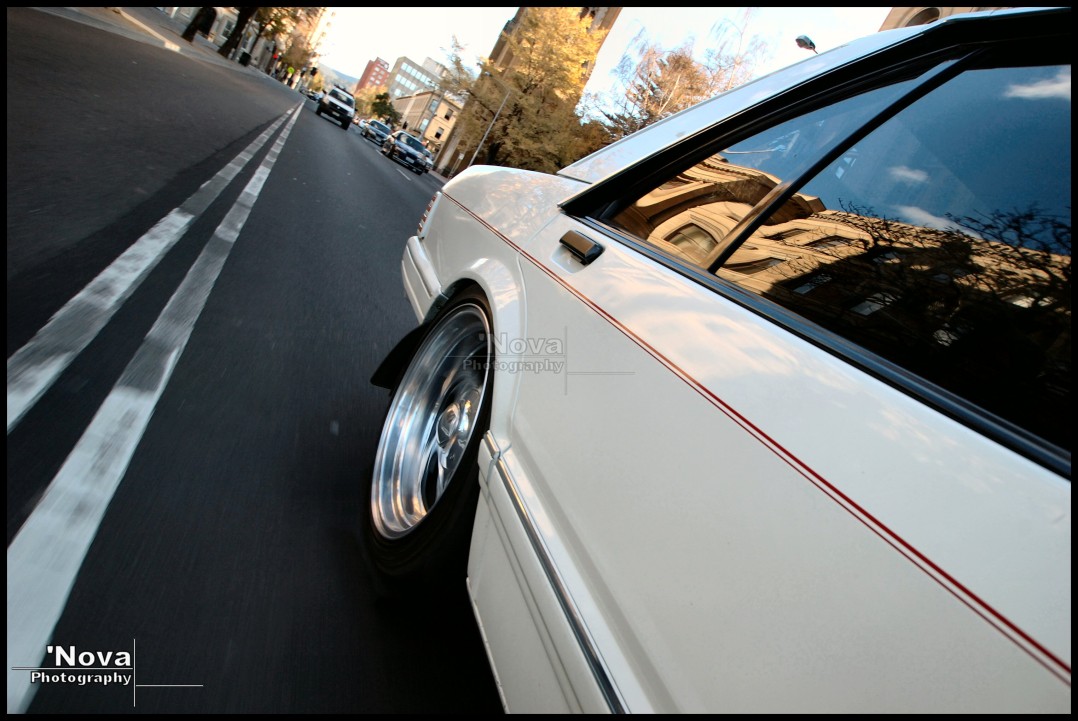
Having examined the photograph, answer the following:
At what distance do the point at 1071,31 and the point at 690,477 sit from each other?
1.12 m

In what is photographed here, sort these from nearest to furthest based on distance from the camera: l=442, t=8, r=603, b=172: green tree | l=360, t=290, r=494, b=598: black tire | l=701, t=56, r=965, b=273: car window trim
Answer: l=701, t=56, r=965, b=273: car window trim, l=360, t=290, r=494, b=598: black tire, l=442, t=8, r=603, b=172: green tree

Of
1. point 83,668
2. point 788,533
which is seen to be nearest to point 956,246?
point 788,533

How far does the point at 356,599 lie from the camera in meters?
1.76

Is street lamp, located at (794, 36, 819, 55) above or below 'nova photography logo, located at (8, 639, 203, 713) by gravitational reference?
above

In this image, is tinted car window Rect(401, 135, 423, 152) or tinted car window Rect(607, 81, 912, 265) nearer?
tinted car window Rect(607, 81, 912, 265)

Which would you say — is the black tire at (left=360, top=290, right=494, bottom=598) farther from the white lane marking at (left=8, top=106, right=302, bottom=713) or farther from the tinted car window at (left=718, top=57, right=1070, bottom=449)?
the tinted car window at (left=718, top=57, right=1070, bottom=449)

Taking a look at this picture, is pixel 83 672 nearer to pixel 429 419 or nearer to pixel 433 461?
pixel 433 461

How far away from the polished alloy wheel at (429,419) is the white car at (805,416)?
310mm

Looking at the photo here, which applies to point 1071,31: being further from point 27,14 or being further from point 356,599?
point 27,14

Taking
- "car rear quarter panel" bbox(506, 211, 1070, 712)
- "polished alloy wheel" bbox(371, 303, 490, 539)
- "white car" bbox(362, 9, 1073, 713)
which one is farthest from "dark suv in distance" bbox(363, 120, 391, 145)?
"car rear quarter panel" bbox(506, 211, 1070, 712)

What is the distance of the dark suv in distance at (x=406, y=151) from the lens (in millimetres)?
25719

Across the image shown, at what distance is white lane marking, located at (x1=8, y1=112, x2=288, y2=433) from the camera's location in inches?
77.4

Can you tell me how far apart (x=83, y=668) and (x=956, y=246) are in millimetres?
2184

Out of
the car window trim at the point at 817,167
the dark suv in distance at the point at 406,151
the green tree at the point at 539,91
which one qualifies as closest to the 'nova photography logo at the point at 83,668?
the car window trim at the point at 817,167
